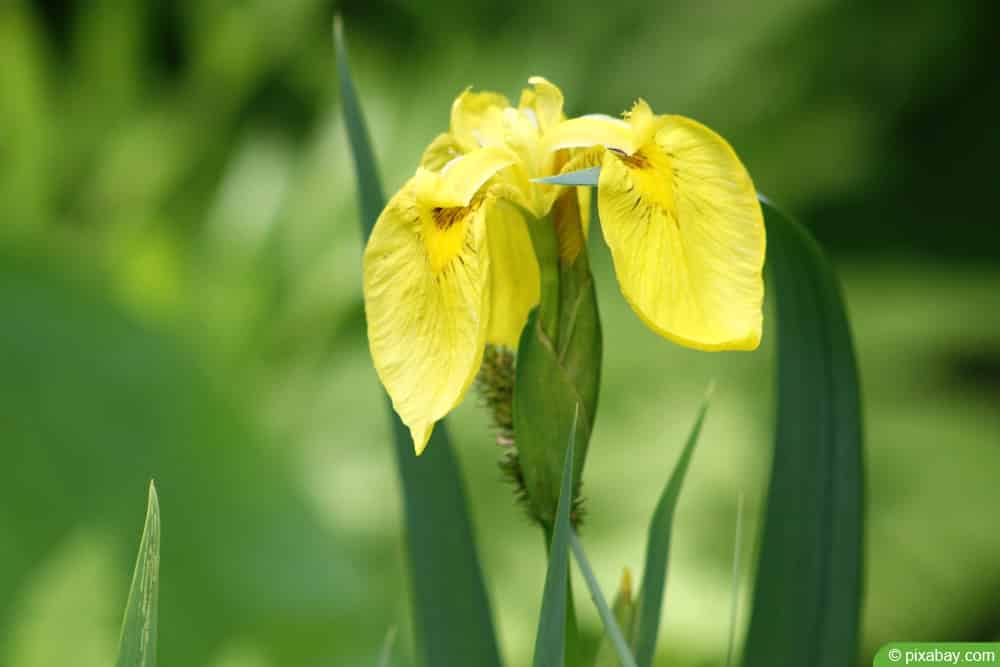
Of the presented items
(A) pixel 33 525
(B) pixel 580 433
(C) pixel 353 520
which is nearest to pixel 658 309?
(B) pixel 580 433

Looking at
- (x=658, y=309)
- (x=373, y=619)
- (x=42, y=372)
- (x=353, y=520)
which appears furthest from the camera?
(x=353, y=520)

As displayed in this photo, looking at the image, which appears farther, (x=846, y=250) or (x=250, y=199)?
(x=846, y=250)

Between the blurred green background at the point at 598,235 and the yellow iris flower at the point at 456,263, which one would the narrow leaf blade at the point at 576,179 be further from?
the blurred green background at the point at 598,235

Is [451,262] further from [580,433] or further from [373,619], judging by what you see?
[373,619]

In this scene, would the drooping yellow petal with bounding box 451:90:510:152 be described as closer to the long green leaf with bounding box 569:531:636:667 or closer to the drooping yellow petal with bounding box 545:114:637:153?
the drooping yellow petal with bounding box 545:114:637:153

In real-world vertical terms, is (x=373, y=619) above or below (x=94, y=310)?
below

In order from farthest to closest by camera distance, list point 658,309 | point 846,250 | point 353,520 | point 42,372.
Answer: point 846,250 → point 353,520 → point 42,372 → point 658,309
